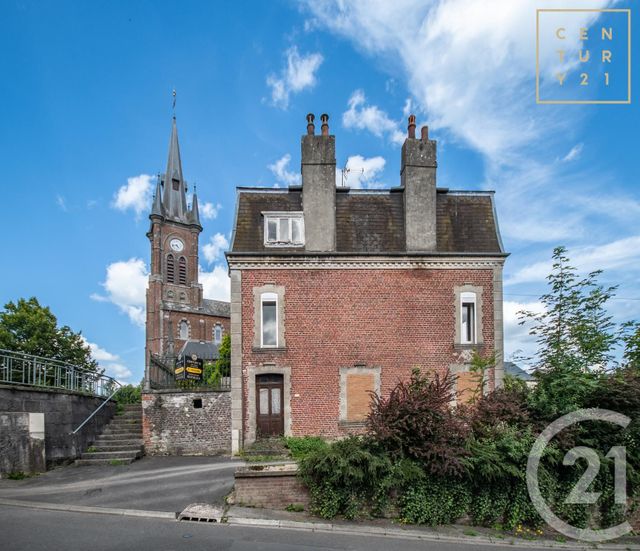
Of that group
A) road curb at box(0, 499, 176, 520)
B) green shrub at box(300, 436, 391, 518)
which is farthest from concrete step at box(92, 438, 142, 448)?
green shrub at box(300, 436, 391, 518)

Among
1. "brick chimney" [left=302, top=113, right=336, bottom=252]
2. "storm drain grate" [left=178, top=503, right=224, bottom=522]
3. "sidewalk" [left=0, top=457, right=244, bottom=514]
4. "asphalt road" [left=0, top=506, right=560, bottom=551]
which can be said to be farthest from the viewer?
"brick chimney" [left=302, top=113, right=336, bottom=252]

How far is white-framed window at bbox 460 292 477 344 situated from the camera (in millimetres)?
15812

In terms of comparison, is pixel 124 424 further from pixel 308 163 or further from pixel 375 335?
pixel 308 163

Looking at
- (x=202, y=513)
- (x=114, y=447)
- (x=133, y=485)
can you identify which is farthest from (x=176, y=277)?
(x=202, y=513)

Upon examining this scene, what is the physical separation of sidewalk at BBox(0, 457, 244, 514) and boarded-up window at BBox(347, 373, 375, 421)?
4.16 meters

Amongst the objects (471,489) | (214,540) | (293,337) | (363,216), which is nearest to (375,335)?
(293,337)

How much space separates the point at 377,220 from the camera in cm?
1666

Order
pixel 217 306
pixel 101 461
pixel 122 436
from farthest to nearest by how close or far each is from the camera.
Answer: pixel 217 306 → pixel 122 436 → pixel 101 461

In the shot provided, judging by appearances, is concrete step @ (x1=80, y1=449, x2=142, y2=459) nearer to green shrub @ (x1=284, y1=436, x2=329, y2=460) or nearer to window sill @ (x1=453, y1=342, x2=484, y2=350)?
green shrub @ (x1=284, y1=436, x2=329, y2=460)

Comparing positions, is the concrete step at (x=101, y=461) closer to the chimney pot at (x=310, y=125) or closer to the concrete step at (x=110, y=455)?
the concrete step at (x=110, y=455)

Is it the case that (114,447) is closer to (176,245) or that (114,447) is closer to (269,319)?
(269,319)

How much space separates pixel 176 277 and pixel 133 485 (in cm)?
5047

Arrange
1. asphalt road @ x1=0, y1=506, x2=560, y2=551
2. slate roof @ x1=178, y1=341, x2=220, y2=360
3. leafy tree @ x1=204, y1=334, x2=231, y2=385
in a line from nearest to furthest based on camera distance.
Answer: asphalt road @ x1=0, y1=506, x2=560, y2=551, leafy tree @ x1=204, y1=334, x2=231, y2=385, slate roof @ x1=178, y1=341, x2=220, y2=360

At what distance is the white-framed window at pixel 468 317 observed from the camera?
51.9ft
